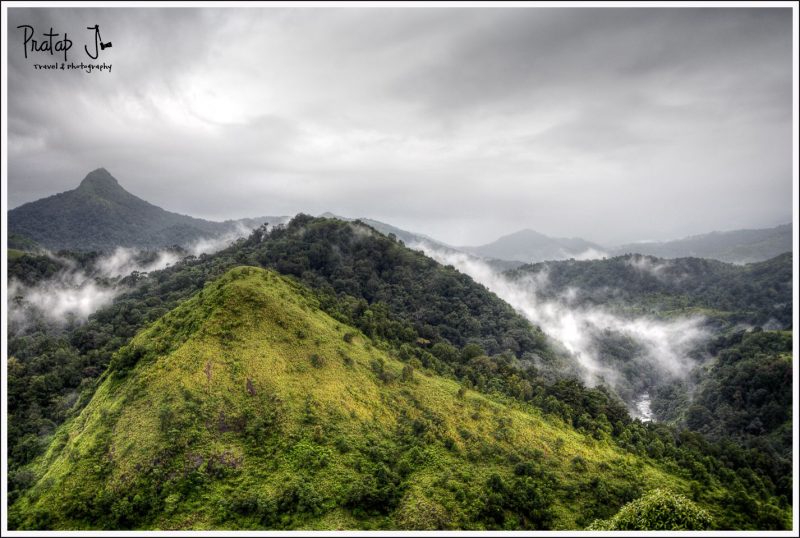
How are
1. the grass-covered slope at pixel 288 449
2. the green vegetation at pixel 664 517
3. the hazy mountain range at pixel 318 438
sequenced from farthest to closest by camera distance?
1. the hazy mountain range at pixel 318 438
2. the grass-covered slope at pixel 288 449
3. the green vegetation at pixel 664 517

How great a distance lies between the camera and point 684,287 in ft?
548

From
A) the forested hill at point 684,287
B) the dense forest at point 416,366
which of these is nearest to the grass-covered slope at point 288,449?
the dense forest at point 416,366

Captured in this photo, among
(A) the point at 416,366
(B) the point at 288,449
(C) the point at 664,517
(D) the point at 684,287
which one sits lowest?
(D) the point at 684,287

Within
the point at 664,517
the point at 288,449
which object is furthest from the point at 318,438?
the point at 664,517

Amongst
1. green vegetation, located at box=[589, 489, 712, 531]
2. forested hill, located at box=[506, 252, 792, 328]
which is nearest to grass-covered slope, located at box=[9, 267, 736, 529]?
green vegetation, located at box=[589, 489, 712, 531]

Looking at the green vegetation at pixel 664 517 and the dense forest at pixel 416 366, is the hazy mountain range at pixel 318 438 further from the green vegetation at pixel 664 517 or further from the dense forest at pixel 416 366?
the dense forest at pixel 416 366

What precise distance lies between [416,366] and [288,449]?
17.8 m

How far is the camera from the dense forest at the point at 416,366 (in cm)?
2434

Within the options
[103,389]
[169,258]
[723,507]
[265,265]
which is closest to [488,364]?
[723,507]

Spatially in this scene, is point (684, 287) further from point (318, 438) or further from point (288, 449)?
point (288, 449)

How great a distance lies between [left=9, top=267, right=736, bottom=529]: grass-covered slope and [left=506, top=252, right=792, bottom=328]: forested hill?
12355 centimetres

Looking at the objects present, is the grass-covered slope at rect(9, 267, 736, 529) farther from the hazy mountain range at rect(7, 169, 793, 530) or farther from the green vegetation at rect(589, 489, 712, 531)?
the green vegetation at rect(589, 489, 712, 531)

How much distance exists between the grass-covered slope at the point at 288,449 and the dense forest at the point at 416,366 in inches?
11.0

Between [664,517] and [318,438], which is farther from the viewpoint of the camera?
[318,438]
